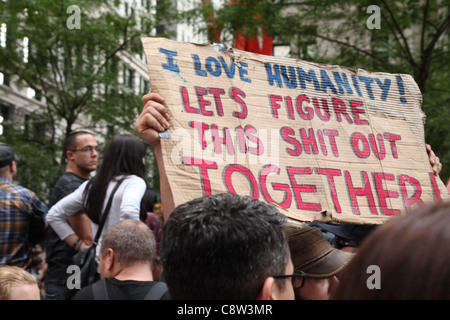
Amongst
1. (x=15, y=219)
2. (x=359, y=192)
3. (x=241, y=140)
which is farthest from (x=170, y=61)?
(x=15, y=219)

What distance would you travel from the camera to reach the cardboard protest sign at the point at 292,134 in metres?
2.36

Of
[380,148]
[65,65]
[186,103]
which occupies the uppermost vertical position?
[65,65]

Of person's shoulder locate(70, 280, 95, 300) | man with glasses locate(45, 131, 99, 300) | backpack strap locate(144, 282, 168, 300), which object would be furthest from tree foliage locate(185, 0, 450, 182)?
person's shoulder locate(70, 280, 95, 300)

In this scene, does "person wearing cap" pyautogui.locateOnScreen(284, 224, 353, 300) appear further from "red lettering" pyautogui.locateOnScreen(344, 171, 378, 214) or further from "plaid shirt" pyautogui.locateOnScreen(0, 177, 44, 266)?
"plaid shirt" pyautogui.locateOnScreen(0, 177, 44, 266)

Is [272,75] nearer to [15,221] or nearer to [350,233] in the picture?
[350,233]

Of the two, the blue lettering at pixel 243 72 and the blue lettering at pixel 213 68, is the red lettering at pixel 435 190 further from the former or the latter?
the blue lettering at pixel 213 68

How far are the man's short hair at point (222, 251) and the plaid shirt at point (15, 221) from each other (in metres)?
2.59

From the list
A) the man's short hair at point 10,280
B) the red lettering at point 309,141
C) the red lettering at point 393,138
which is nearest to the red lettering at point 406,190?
the red lettering at point 393,138

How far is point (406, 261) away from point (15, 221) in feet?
11.7

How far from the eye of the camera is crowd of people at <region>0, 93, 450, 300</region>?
93 centimetres

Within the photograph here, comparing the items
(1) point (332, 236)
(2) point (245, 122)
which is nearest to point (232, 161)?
(2) point (245, 122)

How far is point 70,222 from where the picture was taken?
13.0 feet
